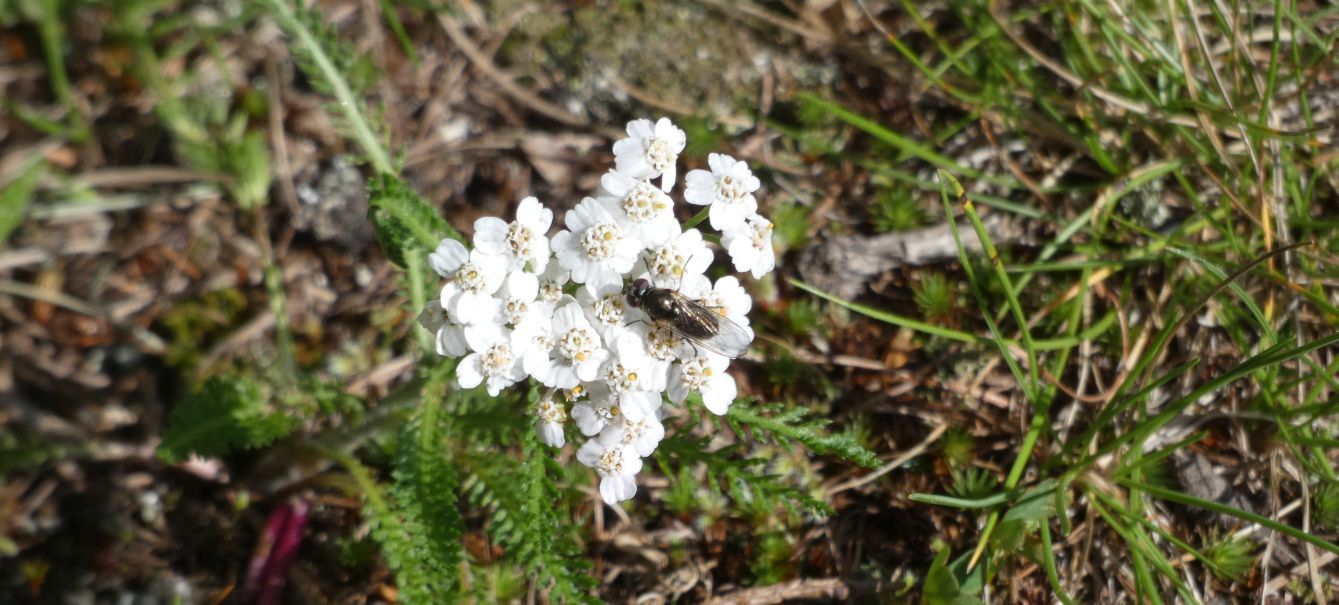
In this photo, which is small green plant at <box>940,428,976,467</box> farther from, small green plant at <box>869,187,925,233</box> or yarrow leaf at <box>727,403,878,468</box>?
yarrow leaf at <box>727,403,878,468</box>

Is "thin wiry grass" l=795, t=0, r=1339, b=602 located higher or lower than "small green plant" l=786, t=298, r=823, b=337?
higher

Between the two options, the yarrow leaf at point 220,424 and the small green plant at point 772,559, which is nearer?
the yarrow leaf at point 220,424

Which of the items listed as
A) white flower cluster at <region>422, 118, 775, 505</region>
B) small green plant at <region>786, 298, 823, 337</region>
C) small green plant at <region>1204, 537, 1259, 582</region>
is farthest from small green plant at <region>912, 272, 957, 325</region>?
white flower cluster at <region>422, 118, 775, 505</region>

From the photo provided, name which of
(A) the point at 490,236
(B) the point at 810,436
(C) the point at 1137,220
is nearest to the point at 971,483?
(B) the point at 810,436

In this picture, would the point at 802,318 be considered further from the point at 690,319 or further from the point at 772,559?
the point at 690,319

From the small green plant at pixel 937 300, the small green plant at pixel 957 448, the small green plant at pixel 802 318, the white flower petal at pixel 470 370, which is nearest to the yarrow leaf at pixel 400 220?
the white flower petal at pixel 470 370

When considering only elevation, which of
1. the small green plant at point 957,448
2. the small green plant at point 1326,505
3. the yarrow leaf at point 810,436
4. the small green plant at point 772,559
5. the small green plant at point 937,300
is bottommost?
the small green plant at point 772,559

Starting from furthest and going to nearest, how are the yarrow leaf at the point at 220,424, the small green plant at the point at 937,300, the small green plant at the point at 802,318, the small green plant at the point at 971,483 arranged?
the small green plant at the point at 802,318 < the small green plant at the point at 937,300 < the small green plant at the point at 971,483 < the yarrow leaf at the point at 220,424

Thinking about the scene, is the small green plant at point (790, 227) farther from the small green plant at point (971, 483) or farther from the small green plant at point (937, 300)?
the small green plant at point (971, 483)
